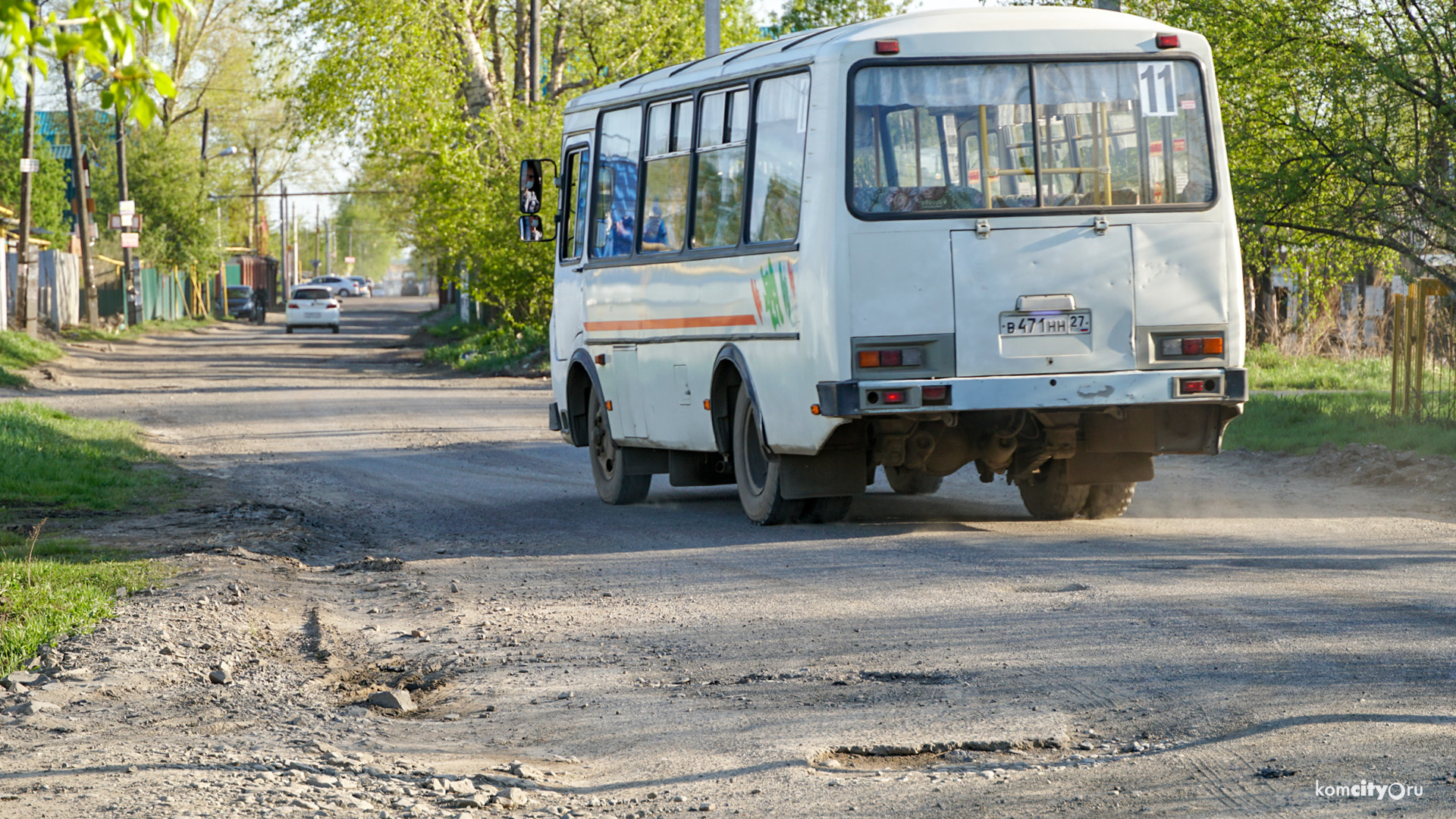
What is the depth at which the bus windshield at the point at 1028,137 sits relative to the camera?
9.04m

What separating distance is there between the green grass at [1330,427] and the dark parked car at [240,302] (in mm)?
61986

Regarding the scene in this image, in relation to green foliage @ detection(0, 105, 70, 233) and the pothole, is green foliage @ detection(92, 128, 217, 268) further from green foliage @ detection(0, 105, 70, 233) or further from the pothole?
the pothole

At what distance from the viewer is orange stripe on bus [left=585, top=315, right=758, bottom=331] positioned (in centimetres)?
1012

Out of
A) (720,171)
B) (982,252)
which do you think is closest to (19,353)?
(720,171)

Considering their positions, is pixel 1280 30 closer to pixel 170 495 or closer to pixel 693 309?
pixel 693 309

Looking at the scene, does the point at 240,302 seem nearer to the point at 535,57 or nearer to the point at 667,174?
the point at 535,57

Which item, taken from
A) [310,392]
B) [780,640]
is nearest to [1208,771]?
[780,640]

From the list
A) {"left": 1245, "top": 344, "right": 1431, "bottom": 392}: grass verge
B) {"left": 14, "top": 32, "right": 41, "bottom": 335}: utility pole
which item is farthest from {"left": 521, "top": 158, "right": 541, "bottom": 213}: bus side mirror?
{"left": 14, "top": 32, "right": 41, "bottom": 335}: utility pole

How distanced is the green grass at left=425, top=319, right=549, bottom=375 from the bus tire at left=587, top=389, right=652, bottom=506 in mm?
16814

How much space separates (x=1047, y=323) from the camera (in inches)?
356

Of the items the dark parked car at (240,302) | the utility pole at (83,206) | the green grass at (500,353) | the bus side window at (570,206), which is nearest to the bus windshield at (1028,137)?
the bus side window at (570,206)

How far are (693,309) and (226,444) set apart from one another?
8585 mm

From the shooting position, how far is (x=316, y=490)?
43.4 ft

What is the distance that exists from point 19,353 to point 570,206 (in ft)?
66.3
